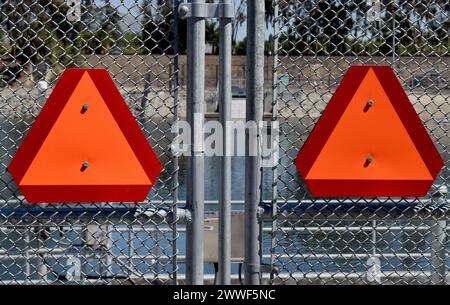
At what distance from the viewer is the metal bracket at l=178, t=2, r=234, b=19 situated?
312 centimetres

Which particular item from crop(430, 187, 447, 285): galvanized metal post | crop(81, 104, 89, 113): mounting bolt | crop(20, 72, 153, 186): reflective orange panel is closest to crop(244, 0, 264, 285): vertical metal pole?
crop(20, 72, 153, 186): reflective orange panel

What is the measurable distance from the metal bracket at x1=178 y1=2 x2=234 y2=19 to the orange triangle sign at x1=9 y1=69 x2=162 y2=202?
421 mm

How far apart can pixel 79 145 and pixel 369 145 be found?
1.23 m

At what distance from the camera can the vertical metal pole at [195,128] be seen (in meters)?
3.15

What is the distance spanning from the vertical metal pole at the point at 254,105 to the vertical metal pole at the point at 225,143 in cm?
9

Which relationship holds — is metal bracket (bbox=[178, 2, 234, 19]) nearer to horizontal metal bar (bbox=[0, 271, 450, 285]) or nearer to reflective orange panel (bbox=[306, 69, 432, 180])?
reflective orange panel (bbox=[306, 69, 432, 180])

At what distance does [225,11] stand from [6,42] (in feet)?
3.33

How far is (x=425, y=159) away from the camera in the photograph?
3.27 m

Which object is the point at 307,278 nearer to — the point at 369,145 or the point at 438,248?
the point at 438,248

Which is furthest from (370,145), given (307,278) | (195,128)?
(307,278)

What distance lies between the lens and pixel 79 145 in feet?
9.96

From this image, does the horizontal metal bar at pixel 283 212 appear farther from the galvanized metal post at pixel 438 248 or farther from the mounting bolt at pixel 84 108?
the galvanized metal post at pixel 438 248
